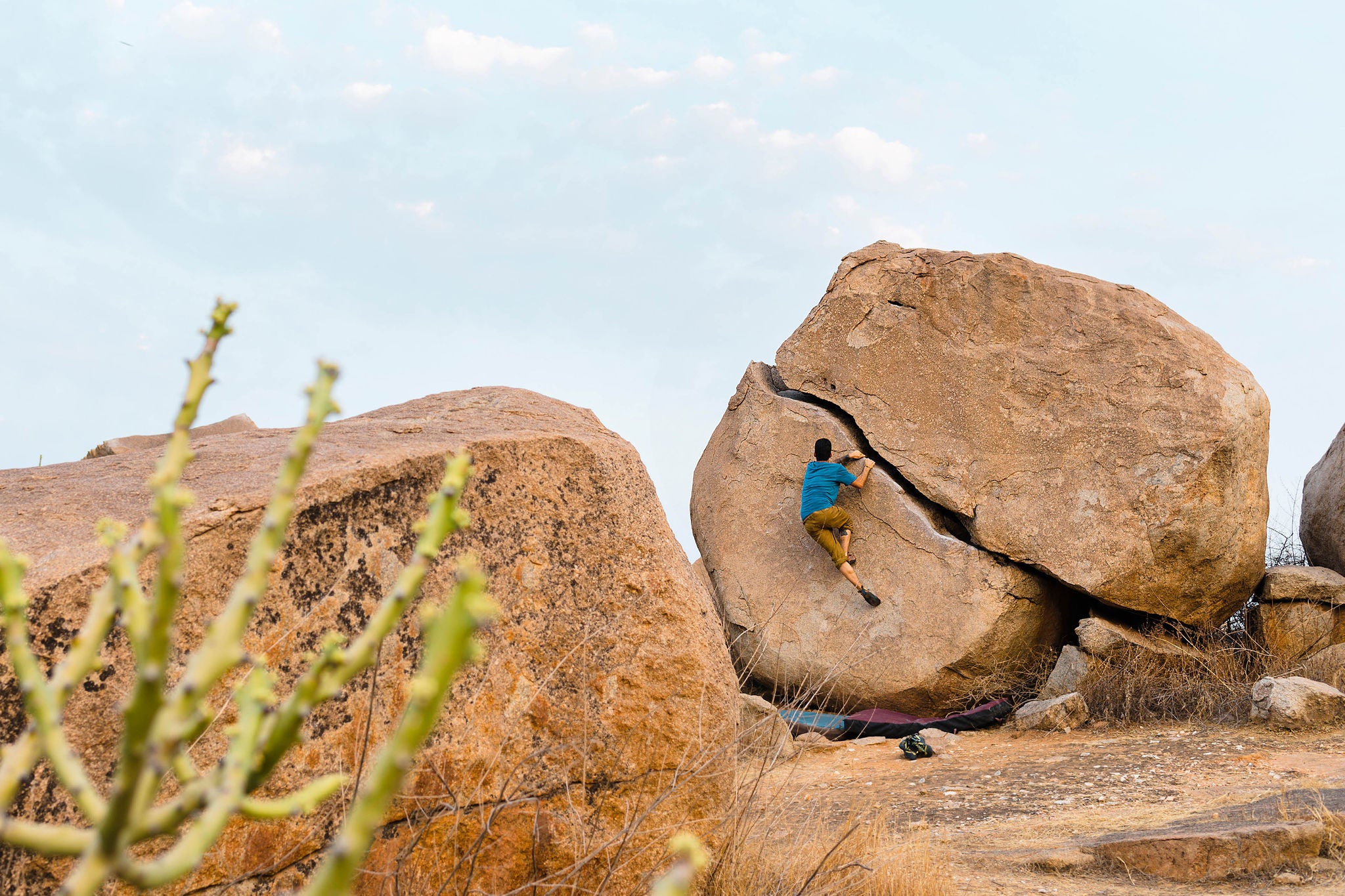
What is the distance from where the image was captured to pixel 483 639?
91.8 inches

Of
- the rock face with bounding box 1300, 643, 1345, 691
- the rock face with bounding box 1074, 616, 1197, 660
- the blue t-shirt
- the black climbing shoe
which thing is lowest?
the rock face with bounding box 1300, 643, 1345, 691

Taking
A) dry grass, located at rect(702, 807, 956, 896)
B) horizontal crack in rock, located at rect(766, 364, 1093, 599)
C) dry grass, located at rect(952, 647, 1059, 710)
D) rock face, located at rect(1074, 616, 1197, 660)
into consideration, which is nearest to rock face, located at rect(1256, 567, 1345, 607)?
rock face, located at rect(1074, 616, 1197, 660)

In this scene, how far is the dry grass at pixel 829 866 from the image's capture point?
2.58 meters

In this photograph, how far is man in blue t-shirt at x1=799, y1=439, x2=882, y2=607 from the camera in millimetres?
7102

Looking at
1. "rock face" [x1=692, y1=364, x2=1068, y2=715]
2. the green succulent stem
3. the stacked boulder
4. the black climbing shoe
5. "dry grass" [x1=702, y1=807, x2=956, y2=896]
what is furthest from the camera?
"rock face" [x1=692, y1=364, x2=1068, y2=715]

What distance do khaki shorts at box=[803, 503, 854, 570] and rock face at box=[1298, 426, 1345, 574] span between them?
12.6 ft

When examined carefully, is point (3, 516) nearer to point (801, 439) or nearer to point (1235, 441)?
point (801, 439)

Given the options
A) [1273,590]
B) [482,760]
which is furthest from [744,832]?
[1273,590]

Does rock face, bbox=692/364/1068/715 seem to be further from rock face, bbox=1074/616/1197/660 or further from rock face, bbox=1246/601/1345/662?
rock face, bbox=1246/601/1345/662

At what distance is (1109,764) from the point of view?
549 centimetres

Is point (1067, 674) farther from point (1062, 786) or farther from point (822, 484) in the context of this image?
point (822, 484)

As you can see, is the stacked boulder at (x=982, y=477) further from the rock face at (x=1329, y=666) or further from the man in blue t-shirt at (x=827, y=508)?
the rock face at (x=1329, y=666)

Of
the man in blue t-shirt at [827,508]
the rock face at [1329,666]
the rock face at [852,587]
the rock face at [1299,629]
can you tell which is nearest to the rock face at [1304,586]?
the rock face at [1299,629]

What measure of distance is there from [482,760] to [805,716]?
548cm
